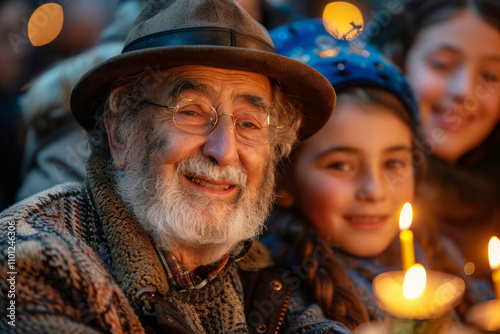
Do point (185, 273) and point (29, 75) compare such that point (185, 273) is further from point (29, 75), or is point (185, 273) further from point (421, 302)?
point (29, 75)

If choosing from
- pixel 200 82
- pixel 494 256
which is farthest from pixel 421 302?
pixel 200 82

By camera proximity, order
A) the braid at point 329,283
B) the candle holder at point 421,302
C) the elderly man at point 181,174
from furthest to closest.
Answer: the braid at point 329,283 < the elderly man at point 181,174 < the candle holder at point 421,302

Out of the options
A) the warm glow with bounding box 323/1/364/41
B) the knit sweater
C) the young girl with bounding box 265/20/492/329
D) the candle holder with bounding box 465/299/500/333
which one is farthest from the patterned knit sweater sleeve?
the warm glow with bounding box 323/1/364/41

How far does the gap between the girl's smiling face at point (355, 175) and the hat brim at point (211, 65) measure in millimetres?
282

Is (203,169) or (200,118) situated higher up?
(200,118)

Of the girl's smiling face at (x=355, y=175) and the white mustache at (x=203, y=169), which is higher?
the white mustache at (x=203, y=169)

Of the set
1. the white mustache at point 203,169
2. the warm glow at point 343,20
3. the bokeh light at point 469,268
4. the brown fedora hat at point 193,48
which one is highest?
the brown fedora hat at point 193,48

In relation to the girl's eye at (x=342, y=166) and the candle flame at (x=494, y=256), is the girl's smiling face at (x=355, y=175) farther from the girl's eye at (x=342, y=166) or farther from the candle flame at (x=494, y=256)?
the candle flame at (x=494, y=256)

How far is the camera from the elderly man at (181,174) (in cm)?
203

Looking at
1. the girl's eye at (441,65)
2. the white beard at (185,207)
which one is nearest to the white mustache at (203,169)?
the white beard at (185,207)

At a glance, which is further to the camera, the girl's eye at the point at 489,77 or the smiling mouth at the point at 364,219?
the girl's eye at the point at 489,77

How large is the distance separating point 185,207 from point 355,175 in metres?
1.30

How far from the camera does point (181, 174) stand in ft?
7.30

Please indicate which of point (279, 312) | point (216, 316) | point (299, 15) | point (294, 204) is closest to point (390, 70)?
point (294, 204)
